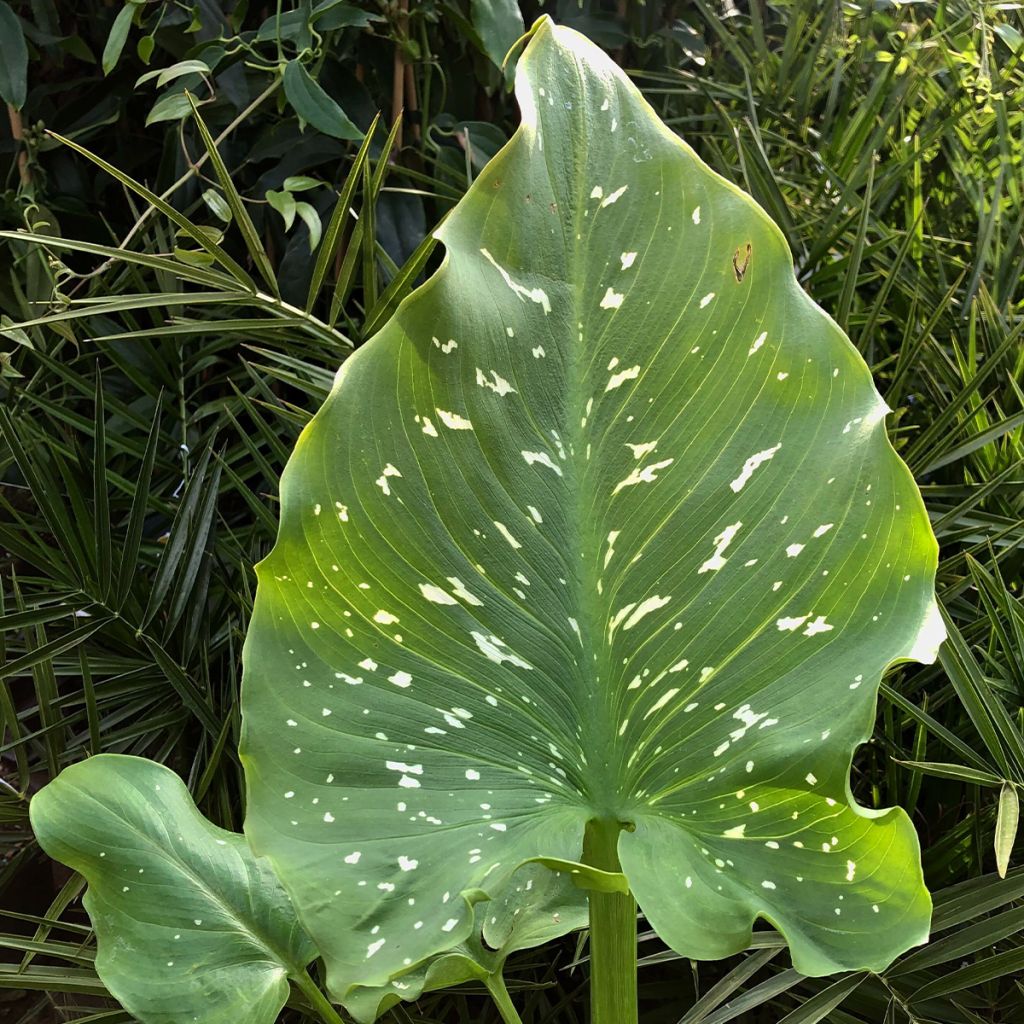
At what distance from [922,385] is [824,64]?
506 mm

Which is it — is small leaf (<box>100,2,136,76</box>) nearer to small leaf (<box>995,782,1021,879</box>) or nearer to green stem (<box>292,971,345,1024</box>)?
green stem (<box>292,971,345,1024</box>)

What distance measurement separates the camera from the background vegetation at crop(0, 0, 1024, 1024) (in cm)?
62

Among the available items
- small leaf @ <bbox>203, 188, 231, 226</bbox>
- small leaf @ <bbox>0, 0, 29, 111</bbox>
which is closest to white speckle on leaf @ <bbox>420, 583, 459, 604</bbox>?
small leaf @ <bbox>203, 188, 231, 226</bbox>

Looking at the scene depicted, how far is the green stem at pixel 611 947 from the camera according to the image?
411 millimetres

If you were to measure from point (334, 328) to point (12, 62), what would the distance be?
377mm

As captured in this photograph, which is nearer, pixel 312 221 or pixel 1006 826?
pixel 1006 826

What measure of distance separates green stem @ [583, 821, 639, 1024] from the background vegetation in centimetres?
14

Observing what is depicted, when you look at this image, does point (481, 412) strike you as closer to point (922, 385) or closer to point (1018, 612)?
point (1018, 612)

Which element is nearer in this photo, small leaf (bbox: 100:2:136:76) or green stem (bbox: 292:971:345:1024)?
green stem (bbox: 292:971:345:1024)

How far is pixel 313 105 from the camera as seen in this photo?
2.41 ft

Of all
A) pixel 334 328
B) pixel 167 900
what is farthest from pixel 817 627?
pixel 334 328

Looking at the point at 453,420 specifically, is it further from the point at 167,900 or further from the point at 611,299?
the point at 167,900

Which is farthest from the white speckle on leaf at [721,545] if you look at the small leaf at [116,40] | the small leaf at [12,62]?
the small leaf at [12,62]

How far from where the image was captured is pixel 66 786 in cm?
47
